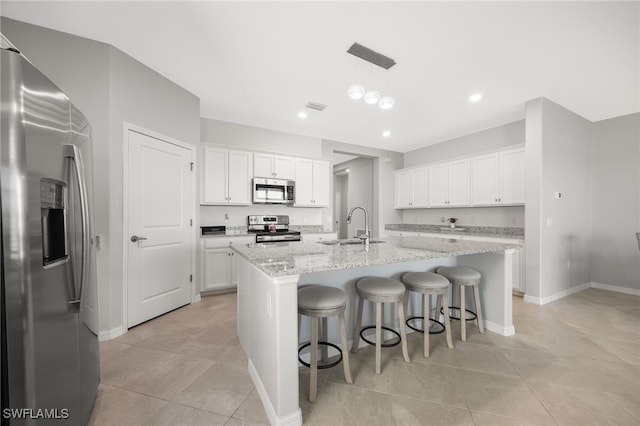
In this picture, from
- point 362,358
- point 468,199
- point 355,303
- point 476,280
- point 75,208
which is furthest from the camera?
point 468,199

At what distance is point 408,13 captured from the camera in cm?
199

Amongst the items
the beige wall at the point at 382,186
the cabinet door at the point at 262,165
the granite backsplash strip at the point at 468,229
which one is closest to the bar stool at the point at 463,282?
the granite backsplash strip at the point at 468,229

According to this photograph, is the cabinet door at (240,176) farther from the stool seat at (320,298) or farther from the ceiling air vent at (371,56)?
the stool seat at (320,298)

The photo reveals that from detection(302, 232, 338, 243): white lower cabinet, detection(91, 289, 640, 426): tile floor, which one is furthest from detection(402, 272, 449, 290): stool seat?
detection(302, 232, 338, 243): white lower cabinet

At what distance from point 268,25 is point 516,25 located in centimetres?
210

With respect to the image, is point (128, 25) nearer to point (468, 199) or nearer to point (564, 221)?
point (468, 199)

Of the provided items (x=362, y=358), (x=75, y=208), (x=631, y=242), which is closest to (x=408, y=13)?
(x=75, y=208)

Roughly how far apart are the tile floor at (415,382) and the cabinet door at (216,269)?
3.34ft

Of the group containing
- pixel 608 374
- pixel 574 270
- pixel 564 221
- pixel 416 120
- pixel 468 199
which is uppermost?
pixel 416 120

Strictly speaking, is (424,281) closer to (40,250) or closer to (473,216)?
(40,250)

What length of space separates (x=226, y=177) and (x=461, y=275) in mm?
3508

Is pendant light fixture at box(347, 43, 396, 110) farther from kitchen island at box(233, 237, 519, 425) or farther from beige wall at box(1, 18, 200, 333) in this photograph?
beige wall at box(1, 18, 200, 333)

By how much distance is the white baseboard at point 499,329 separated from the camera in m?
2.45

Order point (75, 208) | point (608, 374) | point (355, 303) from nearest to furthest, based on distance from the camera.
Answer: point (75, 208)
point (608, 374)
point (355, 303)
